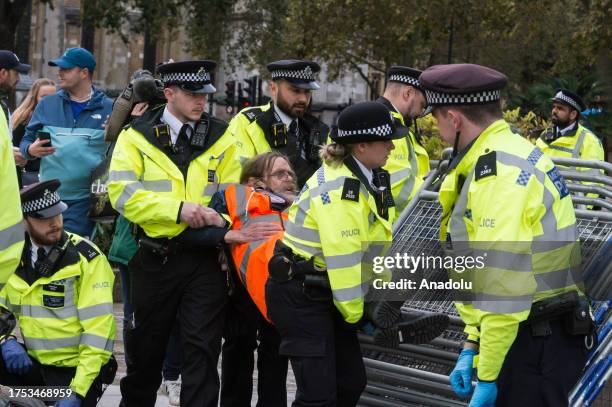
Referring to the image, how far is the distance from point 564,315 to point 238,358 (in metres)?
2.86

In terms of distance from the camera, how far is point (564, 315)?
5.30 meters

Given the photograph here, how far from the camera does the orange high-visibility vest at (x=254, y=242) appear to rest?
682 centimetres

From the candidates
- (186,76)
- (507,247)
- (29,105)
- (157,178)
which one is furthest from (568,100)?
(507,247)

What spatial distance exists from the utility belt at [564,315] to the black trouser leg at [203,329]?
8.13ft

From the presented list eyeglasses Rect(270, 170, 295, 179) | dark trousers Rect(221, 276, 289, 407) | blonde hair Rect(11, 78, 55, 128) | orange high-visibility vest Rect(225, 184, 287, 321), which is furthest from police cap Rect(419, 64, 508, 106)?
blonde hair Rect(11, 78, 55, 128)

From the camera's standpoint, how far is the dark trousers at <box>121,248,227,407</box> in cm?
723

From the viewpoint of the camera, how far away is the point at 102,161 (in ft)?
27.6

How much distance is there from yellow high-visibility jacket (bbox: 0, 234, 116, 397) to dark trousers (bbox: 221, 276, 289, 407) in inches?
31.8

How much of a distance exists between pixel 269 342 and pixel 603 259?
2.33 metres

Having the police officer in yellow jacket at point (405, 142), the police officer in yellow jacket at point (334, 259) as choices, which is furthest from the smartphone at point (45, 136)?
the police officer in yellow jacket at point (334, 259)

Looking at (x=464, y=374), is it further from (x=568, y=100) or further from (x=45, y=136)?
(x=568, y=100)

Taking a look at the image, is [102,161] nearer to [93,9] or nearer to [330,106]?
[93,9]

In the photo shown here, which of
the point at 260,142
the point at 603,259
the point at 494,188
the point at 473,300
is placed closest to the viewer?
the point at 494,188

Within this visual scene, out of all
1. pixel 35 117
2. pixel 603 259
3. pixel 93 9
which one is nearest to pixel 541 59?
pixel 93 9
